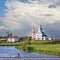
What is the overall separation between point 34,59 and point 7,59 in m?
7.93

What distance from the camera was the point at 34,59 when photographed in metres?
64.4

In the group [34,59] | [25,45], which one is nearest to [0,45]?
[25,45]

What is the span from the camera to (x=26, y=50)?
376ft

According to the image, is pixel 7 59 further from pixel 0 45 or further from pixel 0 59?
pixel 0 45

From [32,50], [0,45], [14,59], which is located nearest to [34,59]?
[14,59]

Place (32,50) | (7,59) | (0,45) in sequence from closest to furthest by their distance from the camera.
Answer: (7,59)
(32,50)
(0,45)

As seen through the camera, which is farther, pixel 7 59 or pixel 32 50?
pixel 32 50

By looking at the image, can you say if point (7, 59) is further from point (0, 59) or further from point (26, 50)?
point (26, 50)

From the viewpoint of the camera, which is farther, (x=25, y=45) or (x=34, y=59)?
(x=25, y=45)

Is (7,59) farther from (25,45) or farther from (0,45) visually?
(0,45)

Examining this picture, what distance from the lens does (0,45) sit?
18838 cm

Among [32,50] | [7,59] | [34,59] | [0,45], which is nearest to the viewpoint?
[7,59]

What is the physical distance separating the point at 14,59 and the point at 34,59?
234 inches

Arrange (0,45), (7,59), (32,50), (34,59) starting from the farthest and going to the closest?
(0,45)
(32,50)
(34,59)
(7,59)
